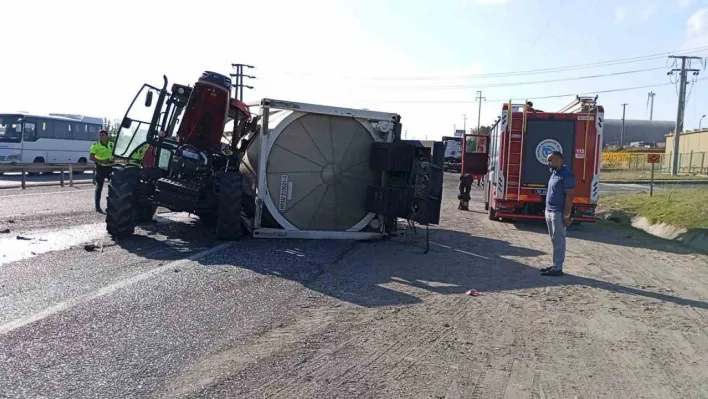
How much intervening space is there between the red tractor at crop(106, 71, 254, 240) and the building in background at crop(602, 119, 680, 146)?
368 ft

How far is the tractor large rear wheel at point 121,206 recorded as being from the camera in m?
10.9

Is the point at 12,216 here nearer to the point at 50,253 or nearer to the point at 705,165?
the point at 50,253

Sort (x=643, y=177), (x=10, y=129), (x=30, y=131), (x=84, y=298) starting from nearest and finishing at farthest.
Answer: (x=84, y=298) → (x=10, y=129) → (x=30, y=131) → (x=643, y=177)

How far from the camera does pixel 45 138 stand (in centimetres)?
3519

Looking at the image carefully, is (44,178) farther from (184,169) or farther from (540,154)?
(540,154)

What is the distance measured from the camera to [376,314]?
6.98 metres

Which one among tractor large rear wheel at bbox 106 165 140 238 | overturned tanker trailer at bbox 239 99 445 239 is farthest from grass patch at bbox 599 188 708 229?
tractor large rear wheel at bbox 106 165 140 238

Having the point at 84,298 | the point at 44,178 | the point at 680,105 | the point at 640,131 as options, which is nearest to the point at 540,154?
the point at 84,298

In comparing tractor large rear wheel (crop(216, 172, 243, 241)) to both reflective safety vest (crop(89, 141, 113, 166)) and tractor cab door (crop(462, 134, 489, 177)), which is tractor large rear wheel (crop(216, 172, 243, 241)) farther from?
tractor cab door (crop(462, 134, 489, 177))

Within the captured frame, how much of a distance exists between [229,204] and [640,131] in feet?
387

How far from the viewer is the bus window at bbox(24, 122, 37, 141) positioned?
34.1 m

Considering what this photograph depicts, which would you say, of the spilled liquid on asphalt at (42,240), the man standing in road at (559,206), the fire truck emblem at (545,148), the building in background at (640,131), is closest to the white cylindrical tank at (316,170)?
the spilled liquid on asphalt at (42,240)

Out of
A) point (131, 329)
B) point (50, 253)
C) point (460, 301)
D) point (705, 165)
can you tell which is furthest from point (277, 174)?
point (705, 165)

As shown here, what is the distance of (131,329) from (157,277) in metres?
2.23
